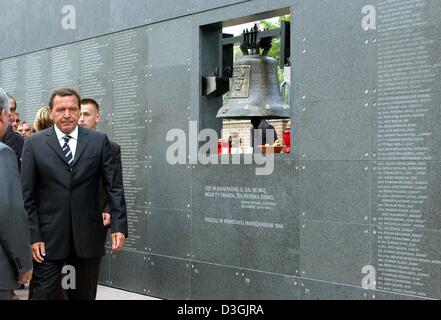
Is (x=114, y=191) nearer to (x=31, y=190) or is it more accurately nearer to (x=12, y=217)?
(x=31, y=190)

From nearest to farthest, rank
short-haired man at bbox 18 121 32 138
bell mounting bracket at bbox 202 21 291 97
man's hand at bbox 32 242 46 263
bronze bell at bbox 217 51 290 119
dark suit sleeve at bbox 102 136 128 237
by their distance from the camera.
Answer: man's hand at bbox 32 242 46 263 → dark suit sleeve at bbox 102 136 128 237 → bell mounting bracket at bbox 202 21 291 97 → bronze bell at bbox 217 51 290 119 → short-haired man at bbox 18 121 32 138

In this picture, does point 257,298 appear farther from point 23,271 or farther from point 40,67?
point 40,67

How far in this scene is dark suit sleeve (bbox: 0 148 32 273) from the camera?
13.2ft

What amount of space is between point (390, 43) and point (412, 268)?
159 cm

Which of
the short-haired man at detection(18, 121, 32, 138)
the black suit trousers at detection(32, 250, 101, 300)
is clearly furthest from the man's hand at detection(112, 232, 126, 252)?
the short-haired man at detection(18, 121, 32, 138)

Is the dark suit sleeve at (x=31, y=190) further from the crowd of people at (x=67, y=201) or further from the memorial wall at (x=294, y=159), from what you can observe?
the memorial wall at (x=294, y=159)

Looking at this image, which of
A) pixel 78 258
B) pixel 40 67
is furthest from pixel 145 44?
pixel 78 258

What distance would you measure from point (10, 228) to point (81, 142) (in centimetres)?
165

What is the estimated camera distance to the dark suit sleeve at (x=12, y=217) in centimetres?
404

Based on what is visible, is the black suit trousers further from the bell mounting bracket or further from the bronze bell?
the bell mounting bracket

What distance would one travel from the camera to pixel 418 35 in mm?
5438

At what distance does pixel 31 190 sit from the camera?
5434 mm

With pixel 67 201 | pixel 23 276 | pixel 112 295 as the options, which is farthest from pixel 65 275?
pixel 112 295

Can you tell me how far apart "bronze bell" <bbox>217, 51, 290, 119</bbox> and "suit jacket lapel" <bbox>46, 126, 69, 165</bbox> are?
5.54 ft
